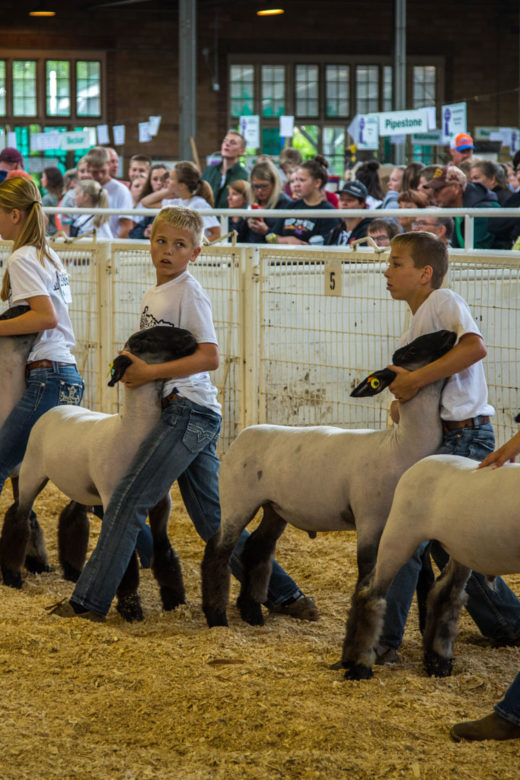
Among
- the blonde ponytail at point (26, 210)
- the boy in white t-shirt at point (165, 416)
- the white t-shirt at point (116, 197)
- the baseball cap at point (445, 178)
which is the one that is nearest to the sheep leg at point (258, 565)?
the boy in white t-shirt at point (165, 416)

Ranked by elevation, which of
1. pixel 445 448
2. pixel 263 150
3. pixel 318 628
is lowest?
pixel 318 628

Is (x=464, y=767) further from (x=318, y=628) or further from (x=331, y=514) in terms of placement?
(x=318, y=628)

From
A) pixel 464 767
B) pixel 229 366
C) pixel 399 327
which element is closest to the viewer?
pixel 464 767

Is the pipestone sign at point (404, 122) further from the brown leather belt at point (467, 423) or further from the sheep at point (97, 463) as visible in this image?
the brown leather belt at point (467, 423)

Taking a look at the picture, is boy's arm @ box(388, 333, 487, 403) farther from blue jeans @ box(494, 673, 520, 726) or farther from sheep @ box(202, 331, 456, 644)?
blue jeans @ box(494, 673, 520, 726)

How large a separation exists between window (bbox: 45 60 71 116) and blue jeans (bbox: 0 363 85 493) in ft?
76.2

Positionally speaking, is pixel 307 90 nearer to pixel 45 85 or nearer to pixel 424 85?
pixel 424 85

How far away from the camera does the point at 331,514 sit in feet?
14.0

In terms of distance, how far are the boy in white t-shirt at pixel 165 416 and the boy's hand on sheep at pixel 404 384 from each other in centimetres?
81

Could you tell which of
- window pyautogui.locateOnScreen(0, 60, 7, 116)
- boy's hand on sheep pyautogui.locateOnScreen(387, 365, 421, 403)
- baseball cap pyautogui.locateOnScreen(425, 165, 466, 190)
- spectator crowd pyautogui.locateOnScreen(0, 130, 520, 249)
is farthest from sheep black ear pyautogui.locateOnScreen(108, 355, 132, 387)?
window pyautogui.locateOnScreen(0, 60, 7, 116)

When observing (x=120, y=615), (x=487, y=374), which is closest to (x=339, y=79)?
(x=487, y=374)

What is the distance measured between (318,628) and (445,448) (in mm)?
1155

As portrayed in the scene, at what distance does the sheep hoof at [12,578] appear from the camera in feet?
17.3

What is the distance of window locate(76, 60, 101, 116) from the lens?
26984mm
